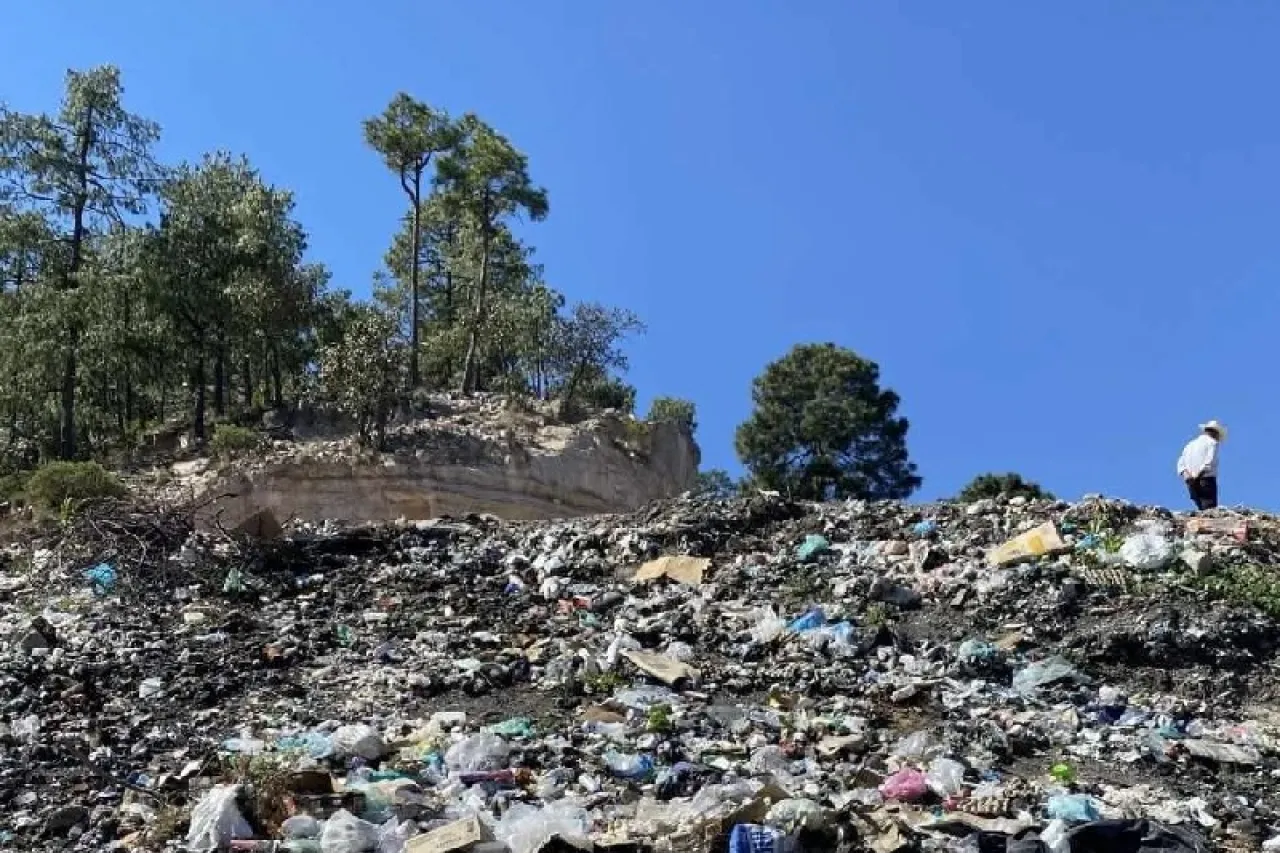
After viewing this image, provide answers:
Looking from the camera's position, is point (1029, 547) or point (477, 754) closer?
point (477, 754)

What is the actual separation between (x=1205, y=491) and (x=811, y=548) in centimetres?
366

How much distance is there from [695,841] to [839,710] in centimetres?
213

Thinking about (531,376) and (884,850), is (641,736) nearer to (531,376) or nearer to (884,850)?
(884,850)

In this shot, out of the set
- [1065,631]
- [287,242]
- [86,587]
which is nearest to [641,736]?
[1065,631]

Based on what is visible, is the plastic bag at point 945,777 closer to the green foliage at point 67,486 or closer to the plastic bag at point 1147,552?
the plastic bag at point 1147,552

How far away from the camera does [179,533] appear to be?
33.7 ft

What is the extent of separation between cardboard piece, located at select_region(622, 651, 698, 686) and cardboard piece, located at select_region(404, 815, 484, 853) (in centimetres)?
253

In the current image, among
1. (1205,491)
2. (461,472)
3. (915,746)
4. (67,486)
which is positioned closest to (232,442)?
(461,472)

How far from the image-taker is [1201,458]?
431 inches

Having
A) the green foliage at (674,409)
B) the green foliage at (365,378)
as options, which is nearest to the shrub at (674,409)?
the green foliage at (674,409)

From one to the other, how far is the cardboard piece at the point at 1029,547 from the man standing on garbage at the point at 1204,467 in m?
2.23

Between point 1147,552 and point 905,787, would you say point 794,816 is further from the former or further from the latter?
point 1147,552

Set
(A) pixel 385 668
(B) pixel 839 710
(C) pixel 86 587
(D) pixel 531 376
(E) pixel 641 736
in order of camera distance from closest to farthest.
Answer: (E) pixel 641 736, (B) pixel 839 710, (A) pixel 385 668, (C) pixel 86 587, (D) pixel 531 376

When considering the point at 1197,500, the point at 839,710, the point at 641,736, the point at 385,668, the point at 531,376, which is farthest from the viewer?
the point at 531,376
